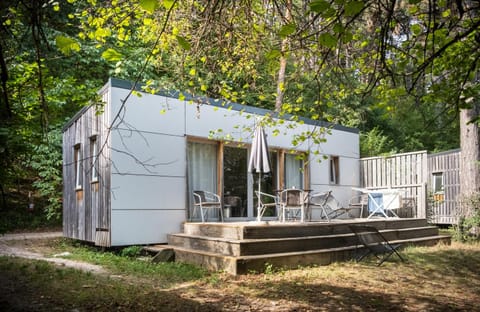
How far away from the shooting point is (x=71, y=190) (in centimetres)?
1041

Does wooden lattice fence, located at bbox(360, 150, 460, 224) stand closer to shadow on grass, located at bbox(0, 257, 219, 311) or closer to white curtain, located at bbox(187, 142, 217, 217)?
white curtain, located at bbox(187, 142, 217, 217)

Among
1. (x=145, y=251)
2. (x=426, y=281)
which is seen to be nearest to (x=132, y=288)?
(x=145, y=251)

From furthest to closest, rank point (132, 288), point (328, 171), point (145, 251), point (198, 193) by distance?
point (328, 171)
point (198, 193)
point (145, 251)
point (132, 288)

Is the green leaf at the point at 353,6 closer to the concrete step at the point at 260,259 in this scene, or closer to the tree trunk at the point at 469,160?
the concrete step at the point at 260,259

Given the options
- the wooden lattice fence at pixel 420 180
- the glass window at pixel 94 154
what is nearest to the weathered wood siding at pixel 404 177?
the wooden lattice fence at pixel 420 180

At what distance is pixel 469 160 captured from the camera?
11.6 m

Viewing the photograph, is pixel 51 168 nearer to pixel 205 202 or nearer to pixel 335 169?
pixel 205 202

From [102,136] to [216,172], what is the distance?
105 inches

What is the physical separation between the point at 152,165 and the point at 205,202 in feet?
4.75

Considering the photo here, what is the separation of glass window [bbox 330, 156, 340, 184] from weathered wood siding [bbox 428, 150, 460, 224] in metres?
3.15

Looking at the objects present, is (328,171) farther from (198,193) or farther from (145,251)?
(145,251)

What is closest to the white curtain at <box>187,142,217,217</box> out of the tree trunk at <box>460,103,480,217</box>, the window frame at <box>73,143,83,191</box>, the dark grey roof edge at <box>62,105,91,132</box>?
the dark grey roof edge at <box>62,105,91,132</box>

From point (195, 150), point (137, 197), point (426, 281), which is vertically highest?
point (195, 150)

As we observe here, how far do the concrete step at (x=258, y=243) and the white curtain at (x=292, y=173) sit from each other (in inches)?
117
